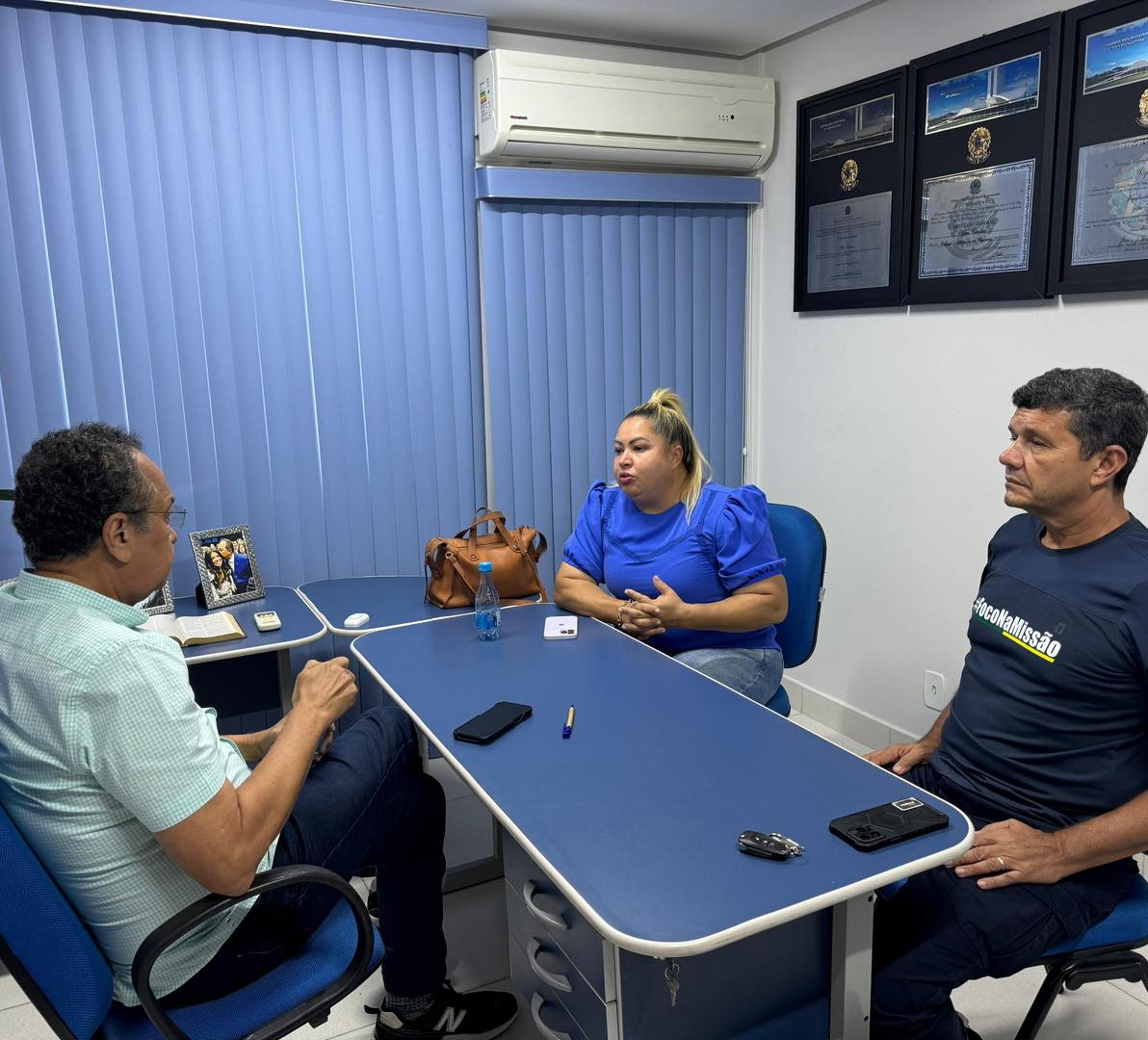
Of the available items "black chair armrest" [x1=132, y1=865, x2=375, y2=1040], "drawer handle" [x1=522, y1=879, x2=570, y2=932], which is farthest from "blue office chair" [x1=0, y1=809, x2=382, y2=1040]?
"drawer handle" [x1=522, y1=879, x2=570, y2=932]

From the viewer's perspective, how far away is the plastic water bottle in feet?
8.11

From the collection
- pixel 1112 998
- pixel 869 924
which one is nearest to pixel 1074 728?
pixel 869 924

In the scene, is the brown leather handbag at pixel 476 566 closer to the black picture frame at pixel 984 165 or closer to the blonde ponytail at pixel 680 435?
the blonde ponytail at pixel 680 435

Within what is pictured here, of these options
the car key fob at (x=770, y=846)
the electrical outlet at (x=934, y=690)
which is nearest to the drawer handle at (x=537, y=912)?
the car key fob at (x=770, y=846)

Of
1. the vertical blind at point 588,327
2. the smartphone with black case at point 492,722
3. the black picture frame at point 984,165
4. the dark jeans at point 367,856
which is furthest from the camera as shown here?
the vertical blind at point 588,327

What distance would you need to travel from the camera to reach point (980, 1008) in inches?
87.4

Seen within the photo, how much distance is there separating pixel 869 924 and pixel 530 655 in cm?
104

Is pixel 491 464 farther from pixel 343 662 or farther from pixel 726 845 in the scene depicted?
pixel 726 845

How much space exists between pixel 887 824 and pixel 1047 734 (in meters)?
0.52

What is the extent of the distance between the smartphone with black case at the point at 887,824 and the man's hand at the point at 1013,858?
0.74 ft

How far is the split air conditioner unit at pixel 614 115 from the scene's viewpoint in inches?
126

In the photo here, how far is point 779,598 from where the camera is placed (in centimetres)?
252

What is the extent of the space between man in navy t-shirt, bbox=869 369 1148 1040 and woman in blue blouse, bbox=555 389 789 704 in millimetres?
657

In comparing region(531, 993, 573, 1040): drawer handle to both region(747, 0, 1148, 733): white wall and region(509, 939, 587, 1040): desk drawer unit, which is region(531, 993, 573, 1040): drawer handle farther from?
region(747, 0, 1148, 733): white wall
